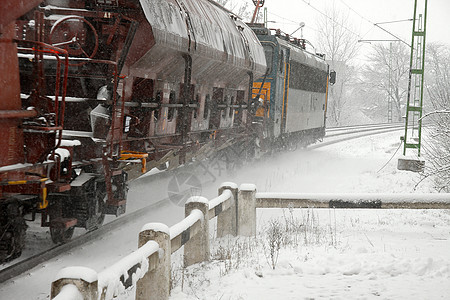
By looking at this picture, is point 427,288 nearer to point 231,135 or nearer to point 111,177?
point 111,177

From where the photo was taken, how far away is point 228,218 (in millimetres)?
7402

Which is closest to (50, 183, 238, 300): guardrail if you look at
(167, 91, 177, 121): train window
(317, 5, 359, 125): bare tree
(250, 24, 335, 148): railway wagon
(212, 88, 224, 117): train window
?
(167, 91, 177, 121): train window

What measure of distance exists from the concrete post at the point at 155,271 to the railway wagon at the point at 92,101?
156 cm

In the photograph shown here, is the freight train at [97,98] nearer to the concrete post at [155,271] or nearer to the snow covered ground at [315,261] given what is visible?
the snow covered ground at [315,261]

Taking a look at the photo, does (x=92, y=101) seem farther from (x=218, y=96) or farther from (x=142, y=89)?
(x=218, y=96)

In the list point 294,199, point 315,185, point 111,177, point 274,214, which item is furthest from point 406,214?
point 111,177

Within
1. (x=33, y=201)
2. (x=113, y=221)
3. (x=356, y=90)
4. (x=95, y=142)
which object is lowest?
(x=113, y=221)

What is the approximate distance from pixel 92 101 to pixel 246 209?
2.61 meters

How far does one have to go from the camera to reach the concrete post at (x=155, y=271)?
15.0ft

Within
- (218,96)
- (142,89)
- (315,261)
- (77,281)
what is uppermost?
(218,96)

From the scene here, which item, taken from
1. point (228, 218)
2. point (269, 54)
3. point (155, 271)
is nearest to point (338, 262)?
point (228, 218)

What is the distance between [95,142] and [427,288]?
4.35 metres

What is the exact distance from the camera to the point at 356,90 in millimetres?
81812

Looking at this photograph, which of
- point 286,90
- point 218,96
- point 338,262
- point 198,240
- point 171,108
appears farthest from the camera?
point 286,90
